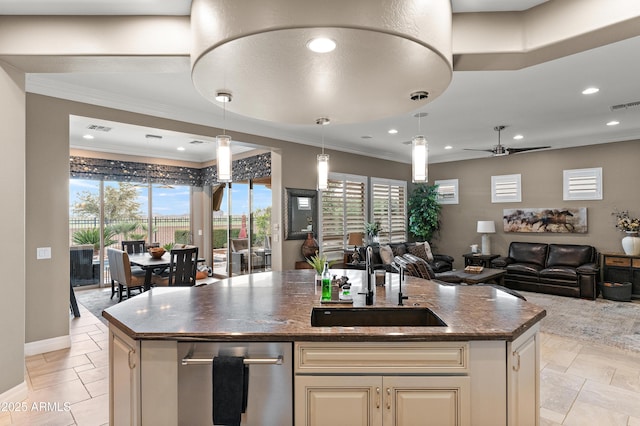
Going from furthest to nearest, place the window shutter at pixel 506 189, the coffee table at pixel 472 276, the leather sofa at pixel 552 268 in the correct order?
the window shutter at pixel 506 189 → the leather sofa at pixel 552 268 → the coffee table at pixel 472 276

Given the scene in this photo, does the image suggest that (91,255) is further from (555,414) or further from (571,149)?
(571,149)

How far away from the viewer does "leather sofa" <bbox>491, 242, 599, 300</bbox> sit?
6055mm

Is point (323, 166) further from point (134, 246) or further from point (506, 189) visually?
point (506, 189)

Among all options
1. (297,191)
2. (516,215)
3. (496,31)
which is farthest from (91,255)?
(516,215)

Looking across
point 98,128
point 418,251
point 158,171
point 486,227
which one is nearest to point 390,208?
point 418,251

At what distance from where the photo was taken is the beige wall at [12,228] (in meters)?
2.70

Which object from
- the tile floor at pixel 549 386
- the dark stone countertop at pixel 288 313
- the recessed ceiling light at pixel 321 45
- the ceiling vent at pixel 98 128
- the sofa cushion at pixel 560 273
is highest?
the ceiling vent at pixel 98 128

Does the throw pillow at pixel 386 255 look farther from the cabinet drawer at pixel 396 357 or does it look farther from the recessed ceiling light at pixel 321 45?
the recessed ceiling light at pixel 321 45

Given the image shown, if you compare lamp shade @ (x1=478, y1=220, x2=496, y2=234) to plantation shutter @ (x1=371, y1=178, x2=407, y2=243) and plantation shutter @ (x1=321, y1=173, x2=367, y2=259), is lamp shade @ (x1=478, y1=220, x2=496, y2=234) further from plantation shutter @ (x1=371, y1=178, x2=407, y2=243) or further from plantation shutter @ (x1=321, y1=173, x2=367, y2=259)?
plantation shutter @ (x1=321, y1=173, x2=367, y2=259)

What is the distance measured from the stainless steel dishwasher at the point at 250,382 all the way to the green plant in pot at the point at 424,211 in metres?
6.98

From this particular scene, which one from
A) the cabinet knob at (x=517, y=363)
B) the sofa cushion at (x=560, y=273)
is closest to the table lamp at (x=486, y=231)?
the sofa cushion at (x=560, y=273)

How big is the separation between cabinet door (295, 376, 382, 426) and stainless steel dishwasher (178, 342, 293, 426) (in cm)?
10

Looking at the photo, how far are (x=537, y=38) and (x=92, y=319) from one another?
234 inches

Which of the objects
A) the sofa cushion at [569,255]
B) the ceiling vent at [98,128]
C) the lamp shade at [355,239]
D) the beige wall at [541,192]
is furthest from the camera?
the lamp shade at [355,239]
